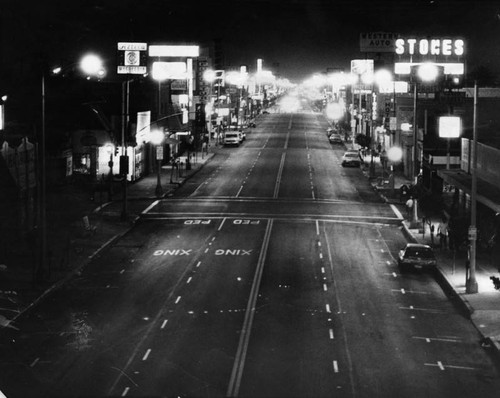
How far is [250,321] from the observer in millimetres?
30281

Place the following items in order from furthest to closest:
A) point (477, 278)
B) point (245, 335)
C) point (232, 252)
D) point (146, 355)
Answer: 1. point (232, 252)
2. point (477, 278)
3. point (245, 335)
4. point (146, 355)

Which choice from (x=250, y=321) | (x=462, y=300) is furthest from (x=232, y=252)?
(x=250, y=321)

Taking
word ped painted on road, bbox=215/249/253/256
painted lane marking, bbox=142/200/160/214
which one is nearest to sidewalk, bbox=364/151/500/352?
word ped painted on road, bbox=215/249/253/256

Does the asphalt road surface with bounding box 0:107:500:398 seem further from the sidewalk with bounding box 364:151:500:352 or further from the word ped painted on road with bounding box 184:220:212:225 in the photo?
the sidewalk with bounding box 364:151:500:352

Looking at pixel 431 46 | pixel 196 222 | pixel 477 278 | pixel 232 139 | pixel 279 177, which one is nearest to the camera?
pixel 477 278

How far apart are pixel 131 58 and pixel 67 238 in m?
32.9

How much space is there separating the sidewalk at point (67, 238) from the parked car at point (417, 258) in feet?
48.3

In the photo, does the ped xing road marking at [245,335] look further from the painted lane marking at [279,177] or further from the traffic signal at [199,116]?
the traffic signal at [199,116]

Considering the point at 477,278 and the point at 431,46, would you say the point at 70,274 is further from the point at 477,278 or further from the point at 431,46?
the point at 431,46

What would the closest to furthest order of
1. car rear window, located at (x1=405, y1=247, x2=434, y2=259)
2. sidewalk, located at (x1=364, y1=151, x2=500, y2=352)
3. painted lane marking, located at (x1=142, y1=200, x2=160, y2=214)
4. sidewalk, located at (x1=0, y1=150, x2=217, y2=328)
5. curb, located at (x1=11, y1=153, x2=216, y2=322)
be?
1. sidewalk, located at (x1=364, y1=151, x2=500, y2=352)
2. curb, located at (x1=11, y1=153, x2=216, y2=322)
3. sidewalk, located at (x1=0, y1=150, x2=217, y2=328)
4. car rear window, located at (x1=405, y1=247, x2=434, y2=259)
5. painted lane marking, located at (x1=142, y1=200, x2=160, y2=214)

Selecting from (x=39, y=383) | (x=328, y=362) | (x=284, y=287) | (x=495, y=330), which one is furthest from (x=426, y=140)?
(x=39, y=383)

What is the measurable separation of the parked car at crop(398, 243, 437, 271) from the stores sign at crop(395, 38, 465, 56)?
270 feet

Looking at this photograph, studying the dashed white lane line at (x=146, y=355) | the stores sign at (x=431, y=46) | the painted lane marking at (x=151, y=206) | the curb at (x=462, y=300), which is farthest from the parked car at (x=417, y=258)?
the stores sign at (x=431, y=46)

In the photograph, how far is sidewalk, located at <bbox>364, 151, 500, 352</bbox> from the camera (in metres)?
30.2
